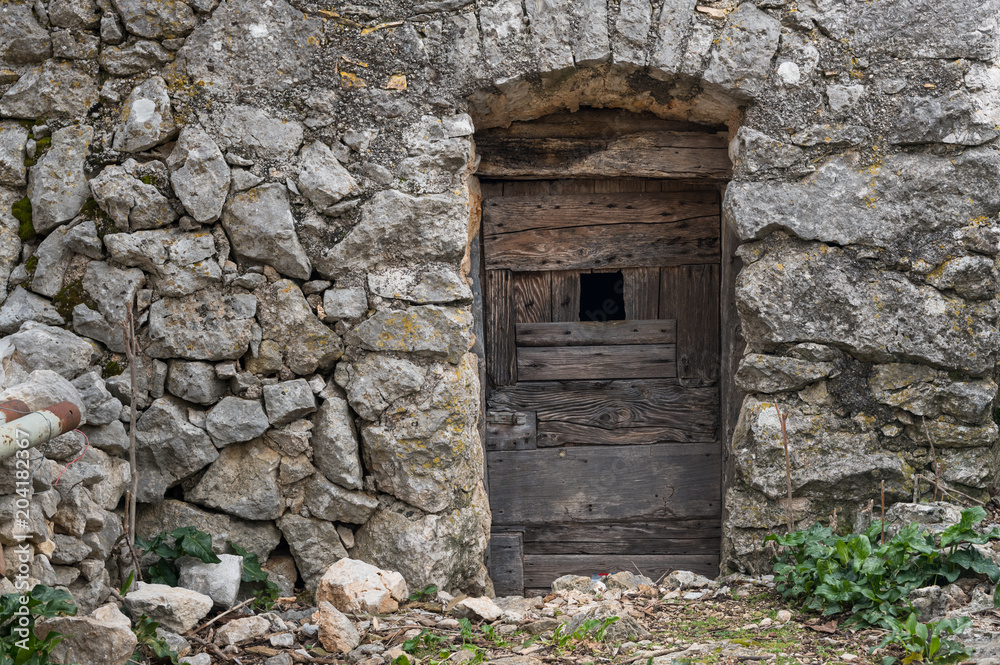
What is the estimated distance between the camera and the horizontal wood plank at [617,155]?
3.55m

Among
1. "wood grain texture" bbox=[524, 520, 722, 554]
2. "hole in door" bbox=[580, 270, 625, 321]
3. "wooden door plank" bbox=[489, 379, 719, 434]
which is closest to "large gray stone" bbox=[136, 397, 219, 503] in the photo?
"wooden door plank" bbox=[489, 379, 719, 434]

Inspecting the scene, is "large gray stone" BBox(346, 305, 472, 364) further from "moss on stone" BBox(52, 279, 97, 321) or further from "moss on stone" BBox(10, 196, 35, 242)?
"moss on stone" BBox(10, 196, 35, 242)

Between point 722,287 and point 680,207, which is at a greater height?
point 680,207

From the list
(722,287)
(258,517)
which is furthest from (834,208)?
(258,517)

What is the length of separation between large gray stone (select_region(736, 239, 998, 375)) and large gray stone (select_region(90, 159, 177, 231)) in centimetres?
235

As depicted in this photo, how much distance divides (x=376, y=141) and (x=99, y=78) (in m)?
1.13

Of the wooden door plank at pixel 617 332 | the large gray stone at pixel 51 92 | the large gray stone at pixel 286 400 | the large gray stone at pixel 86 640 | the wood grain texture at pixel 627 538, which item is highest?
the large gray stone at pixel 51 92

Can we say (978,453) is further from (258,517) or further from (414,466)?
(258,517)

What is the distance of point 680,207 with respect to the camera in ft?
12.1

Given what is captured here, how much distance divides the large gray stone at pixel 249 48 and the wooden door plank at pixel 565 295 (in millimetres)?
1458

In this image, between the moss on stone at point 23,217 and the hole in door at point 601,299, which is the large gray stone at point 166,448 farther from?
the hole in door at point 601,299

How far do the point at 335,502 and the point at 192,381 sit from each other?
744 millimetres

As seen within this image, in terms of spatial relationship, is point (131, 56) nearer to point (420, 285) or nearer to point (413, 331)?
point (420, 285)

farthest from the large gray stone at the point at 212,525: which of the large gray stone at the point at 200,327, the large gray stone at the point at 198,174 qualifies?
the large gray stone at the point at 198,174
